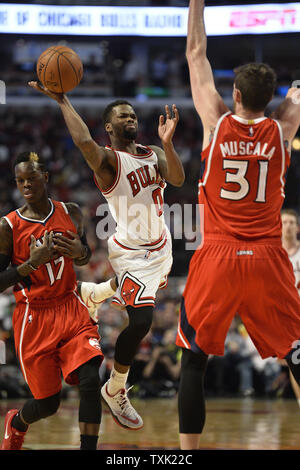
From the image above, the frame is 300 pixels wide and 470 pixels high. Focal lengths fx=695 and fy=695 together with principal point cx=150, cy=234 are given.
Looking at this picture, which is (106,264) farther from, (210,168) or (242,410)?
(210,168)

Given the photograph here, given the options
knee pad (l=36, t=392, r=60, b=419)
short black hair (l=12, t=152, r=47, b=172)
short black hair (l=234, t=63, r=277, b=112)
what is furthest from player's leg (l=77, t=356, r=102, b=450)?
short black hair (l=234, t=63, r=277, b=112)

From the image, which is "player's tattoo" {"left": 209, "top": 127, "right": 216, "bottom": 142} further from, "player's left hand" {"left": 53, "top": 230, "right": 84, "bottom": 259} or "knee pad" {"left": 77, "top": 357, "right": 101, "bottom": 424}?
"knee pad" {"left": 77, "top": 357, "right": 101, "bottom": 424}

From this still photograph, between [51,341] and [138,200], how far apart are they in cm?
140

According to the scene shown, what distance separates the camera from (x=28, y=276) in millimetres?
4996

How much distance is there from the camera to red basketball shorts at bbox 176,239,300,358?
387 cm

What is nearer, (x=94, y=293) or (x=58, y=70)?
(x=58, y=70)

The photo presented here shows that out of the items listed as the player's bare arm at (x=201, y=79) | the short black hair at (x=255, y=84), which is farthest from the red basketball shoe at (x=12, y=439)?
the short black hair at (x=255, y=84)

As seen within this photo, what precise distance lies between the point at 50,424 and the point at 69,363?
13.0ft

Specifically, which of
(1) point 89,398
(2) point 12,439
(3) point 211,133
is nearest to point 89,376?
(1) point 89,398

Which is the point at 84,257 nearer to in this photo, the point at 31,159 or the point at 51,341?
the point at 51,341

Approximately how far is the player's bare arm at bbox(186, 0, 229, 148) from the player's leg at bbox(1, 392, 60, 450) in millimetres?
2196

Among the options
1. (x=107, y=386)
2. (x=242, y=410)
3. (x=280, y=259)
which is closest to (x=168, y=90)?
(x=242, y=410)

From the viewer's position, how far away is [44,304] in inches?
197

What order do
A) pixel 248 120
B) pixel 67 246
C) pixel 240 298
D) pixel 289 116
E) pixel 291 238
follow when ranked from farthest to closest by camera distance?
pixel 291 238 → pixel 67 246 → pixel 289 116 → pixel 248 120 → pixel 240 298
